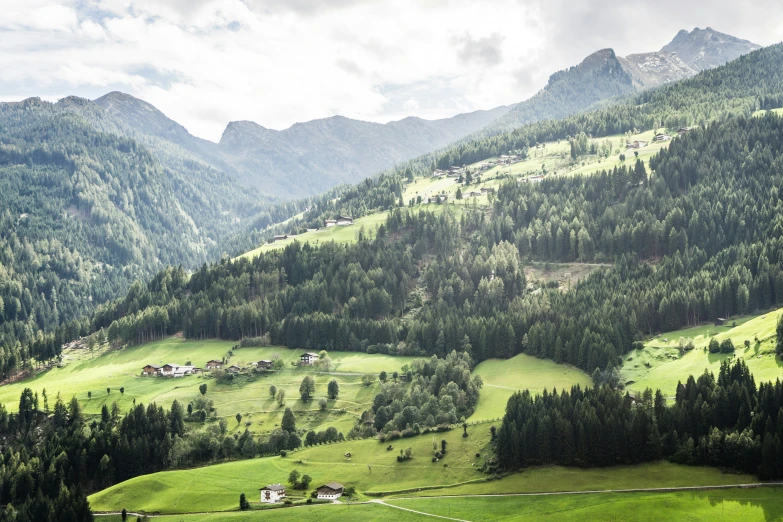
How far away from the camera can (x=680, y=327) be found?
19612 cm

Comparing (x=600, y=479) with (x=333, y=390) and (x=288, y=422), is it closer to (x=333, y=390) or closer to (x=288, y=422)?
(x=288, y=422)

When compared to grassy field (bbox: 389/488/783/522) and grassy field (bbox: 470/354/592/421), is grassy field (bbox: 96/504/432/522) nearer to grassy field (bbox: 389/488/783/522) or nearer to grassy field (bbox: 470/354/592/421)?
grassy field (bbox: 389/488/783/522)

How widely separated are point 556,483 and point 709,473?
73.4ft

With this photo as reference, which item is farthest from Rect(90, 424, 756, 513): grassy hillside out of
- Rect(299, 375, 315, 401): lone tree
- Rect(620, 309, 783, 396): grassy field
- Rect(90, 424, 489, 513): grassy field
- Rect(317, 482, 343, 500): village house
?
Rect(620, 309, 783, 396): grassy field

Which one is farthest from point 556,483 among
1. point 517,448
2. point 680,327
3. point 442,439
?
point 680,327

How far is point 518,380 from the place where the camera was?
18312cm

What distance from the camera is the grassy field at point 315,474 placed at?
125125 mm

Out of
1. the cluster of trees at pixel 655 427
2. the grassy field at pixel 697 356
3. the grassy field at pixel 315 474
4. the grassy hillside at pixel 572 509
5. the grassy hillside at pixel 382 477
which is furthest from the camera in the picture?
the grassy field at pixel 697 356

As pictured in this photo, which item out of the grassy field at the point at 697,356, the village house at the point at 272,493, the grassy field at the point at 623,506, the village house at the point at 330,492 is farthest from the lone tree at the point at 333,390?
the grassy field at the point at 623,506

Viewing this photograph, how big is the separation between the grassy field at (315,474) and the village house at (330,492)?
491 cm

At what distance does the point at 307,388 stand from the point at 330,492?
62596mm

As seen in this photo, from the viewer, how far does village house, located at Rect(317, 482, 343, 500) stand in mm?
119688

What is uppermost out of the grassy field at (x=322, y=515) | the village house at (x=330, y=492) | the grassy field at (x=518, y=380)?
the grassy field at (x=518, y=380)

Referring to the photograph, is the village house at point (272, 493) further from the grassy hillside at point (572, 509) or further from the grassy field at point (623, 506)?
the grassy field at point (623, 506)
